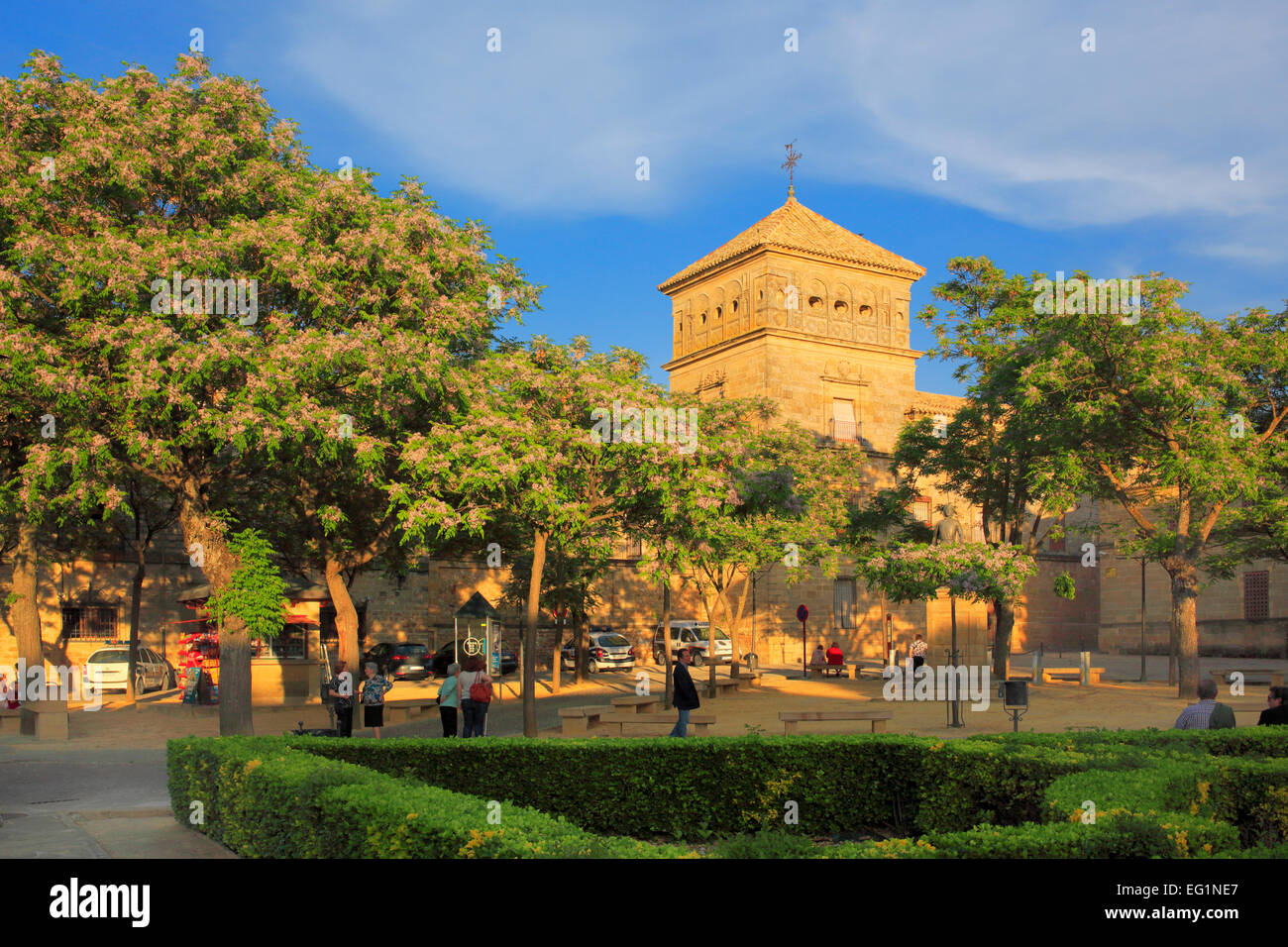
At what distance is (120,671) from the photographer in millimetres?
35281

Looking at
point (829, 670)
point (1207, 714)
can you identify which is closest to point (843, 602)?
point (829, 670)

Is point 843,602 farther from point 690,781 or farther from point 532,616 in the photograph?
point 690,781

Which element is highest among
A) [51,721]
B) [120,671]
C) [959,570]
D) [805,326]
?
[805,326]

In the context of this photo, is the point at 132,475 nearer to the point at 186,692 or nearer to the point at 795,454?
the point at 186,692

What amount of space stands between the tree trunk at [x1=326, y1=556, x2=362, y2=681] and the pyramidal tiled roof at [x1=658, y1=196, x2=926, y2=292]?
32019 mm

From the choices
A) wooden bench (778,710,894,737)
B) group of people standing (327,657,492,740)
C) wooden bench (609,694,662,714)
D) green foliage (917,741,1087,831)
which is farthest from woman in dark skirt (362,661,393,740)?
green foliage (917,741,1087,831)

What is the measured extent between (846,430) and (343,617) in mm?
33456

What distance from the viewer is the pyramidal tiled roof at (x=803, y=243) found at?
5381 centimetres

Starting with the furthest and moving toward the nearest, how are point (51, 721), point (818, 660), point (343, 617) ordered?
point (818, 660)
point (343, 617)
point (51, 721)

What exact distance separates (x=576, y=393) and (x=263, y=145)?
319 inches

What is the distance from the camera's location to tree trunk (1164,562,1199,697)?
2780 cm

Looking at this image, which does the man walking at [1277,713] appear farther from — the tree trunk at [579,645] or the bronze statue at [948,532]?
Result: the tree trunk at [579,645]
